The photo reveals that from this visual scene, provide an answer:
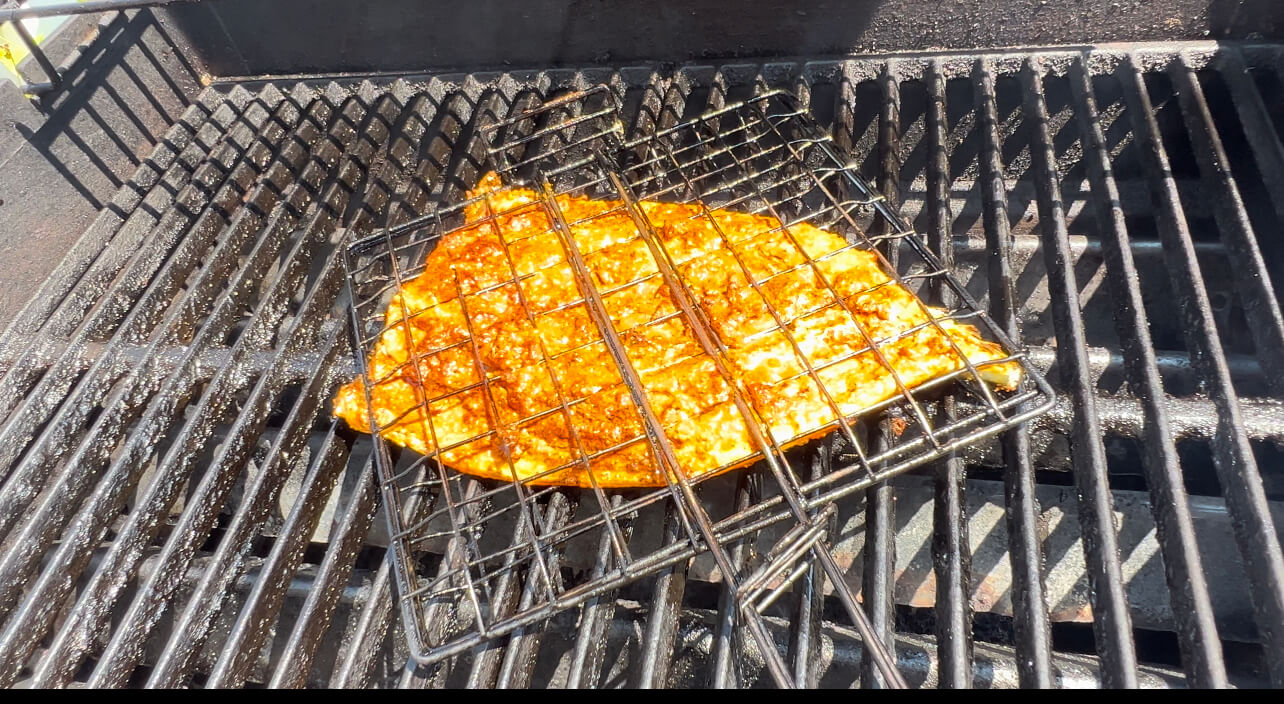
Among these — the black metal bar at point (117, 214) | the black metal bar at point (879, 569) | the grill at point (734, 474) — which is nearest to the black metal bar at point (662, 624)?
the grill at point (734, 474)

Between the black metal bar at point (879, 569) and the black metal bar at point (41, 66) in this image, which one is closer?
the black metal bar at point (879, 569)

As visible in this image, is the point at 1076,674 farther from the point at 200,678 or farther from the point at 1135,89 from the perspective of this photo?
the point at 200,678

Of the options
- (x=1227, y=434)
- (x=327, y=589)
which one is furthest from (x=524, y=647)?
(x=1227, y=434)

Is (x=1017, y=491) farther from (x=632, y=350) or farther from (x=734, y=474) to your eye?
(x=632, y=350)

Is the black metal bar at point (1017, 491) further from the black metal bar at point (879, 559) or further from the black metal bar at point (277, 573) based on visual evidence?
the black metal bar at point (277, 573)

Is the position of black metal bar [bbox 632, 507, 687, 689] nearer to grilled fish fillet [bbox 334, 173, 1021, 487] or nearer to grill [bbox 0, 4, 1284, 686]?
grill [bbox 0, 4, 1284, 686]

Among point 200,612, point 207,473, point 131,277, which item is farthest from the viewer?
point 131,277
